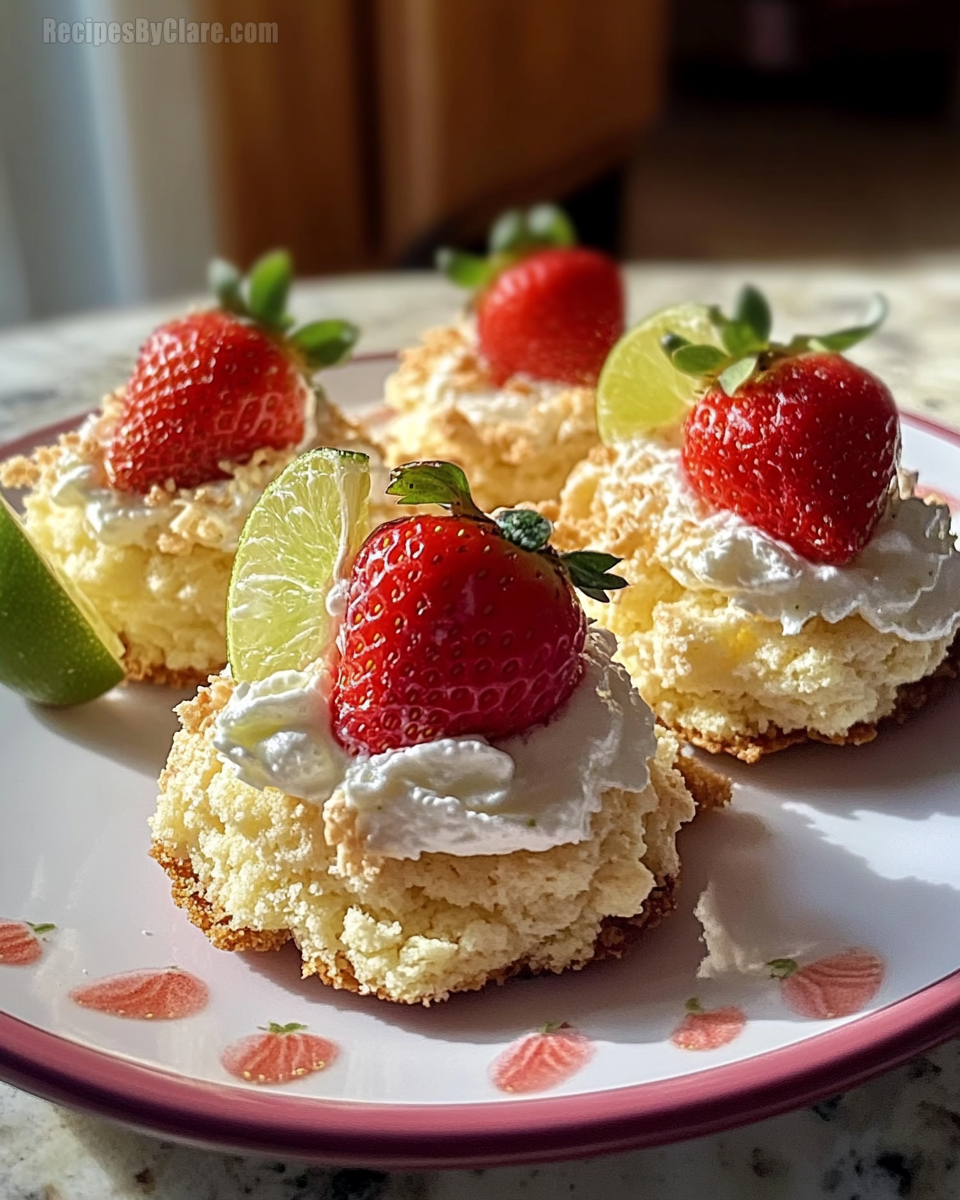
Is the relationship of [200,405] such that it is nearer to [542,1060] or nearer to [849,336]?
[849,336]

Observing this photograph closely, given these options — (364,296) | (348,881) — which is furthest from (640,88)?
(348,881)

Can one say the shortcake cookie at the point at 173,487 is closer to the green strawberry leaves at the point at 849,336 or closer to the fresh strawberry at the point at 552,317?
the fresh strawberry at the point at 552,317

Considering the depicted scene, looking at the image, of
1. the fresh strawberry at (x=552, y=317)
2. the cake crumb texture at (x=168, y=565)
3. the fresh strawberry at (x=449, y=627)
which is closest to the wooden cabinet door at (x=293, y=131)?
the fresh strawberry at (x=552, y=317)

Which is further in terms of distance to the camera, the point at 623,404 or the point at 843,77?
the point at 843,77

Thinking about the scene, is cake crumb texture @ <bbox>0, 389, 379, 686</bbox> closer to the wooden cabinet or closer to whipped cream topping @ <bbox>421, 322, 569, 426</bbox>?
whipped cream topping @ <bbox>421, 322, 569, 426</bbox>

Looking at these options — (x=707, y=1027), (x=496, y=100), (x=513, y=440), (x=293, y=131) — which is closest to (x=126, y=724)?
(x=513, y=440)

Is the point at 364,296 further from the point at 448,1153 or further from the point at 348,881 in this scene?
the point at 448,1153

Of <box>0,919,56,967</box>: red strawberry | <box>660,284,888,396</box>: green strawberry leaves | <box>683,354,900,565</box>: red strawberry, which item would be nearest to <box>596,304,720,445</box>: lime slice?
<box>660,284,888,396</box>: green strawberry leaves
